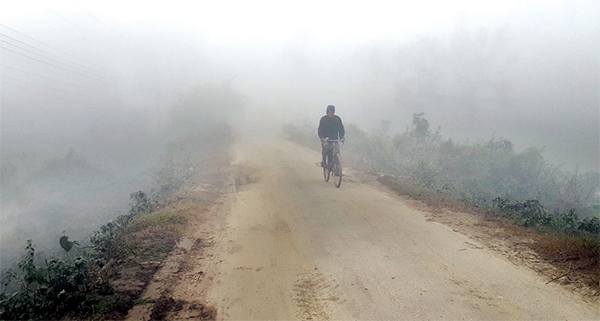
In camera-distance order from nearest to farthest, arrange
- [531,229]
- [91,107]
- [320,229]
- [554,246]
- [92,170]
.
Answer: [554,246] < [531,229] < [320,229] < [92,170] < [91,107]

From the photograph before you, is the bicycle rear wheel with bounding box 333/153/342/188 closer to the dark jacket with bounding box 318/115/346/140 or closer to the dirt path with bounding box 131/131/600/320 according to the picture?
the dark jacket with bounding box 318/115/346/140

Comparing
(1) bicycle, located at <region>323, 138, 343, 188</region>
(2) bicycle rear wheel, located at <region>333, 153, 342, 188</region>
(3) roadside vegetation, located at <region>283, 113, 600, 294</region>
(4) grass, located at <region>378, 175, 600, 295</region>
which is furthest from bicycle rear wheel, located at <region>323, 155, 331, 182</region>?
(4) grass, located at <region>378, 175, 600, 295</region>

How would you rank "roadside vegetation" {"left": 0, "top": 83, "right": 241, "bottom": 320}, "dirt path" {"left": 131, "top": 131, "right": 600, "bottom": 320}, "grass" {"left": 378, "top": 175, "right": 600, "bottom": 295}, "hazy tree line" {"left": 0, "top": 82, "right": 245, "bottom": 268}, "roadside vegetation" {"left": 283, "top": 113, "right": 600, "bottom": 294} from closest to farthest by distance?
1. "roadside vegetation" {"left": 0, "top": 83, "right": 241, "bottom": 320}
2. "dirt path" {"left": 131, "top": 131, "right": 600, "bottom": 320}
3. "grass" {"left": 378, "top": 175, "right": 600, "bottom": 295}
4. "roadside vegetation" {"left": 283, "top": 113, "right": 600, "bottom": 294}
5. "hazy tree line" {"left": 0, "top": 82, "right": 245, "bottom": 268}

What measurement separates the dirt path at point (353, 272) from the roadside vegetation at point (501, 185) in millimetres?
1010

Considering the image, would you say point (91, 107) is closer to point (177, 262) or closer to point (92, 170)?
point (92, 170)

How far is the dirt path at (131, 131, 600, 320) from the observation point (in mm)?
4352

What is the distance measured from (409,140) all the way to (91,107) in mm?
27041

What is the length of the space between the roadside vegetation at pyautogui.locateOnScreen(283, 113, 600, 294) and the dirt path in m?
1.01

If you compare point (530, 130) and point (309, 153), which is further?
point (530, 130)

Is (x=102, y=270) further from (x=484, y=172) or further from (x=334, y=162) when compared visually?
(x=484, y=172)

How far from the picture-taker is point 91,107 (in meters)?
31.4

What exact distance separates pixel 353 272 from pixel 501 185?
1349 centimetres

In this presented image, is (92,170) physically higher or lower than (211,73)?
lower

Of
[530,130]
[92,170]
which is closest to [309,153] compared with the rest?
[92,170]
